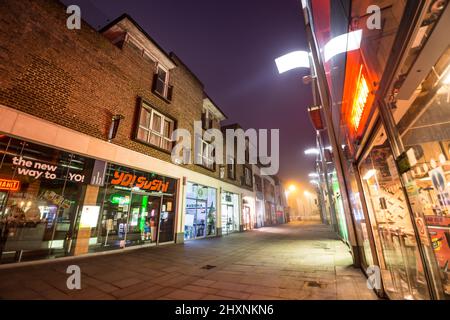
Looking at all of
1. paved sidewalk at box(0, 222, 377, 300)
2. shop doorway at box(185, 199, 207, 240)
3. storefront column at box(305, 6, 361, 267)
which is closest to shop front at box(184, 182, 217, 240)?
shop doorway at box(185, 199, 207, 240)

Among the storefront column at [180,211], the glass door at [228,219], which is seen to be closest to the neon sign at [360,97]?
the storefront column at [180,211]

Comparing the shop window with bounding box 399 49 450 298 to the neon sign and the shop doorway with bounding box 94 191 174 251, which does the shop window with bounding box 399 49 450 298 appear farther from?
the shop doorway with bounding box 94 191 174 251

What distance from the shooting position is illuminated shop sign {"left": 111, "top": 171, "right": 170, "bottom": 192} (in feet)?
25.5

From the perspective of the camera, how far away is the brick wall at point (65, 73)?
554cm

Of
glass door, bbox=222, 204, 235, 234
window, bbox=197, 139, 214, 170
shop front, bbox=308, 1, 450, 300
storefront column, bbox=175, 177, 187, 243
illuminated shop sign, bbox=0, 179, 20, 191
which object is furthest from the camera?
glass door, bbox=222, 204, 235, 234

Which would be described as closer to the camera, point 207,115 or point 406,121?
point 406,121

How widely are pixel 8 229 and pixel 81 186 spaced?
197cm

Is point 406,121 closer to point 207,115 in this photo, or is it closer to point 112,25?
point 112,25

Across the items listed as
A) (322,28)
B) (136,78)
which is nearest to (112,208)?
(136,78)

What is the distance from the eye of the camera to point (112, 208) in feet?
24.4

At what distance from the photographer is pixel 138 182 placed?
8.55 metres

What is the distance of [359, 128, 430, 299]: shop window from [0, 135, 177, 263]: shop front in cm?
821

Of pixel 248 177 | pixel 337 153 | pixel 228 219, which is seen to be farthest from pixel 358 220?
pixel 248 177
